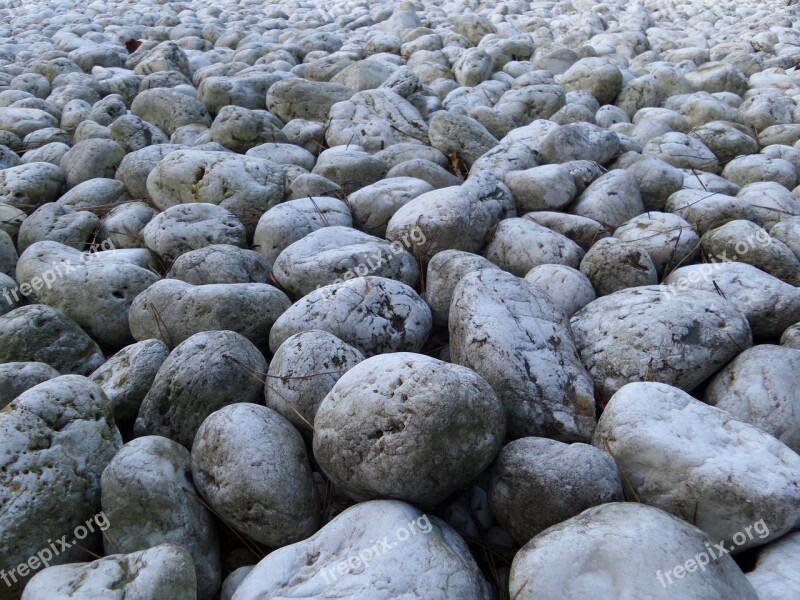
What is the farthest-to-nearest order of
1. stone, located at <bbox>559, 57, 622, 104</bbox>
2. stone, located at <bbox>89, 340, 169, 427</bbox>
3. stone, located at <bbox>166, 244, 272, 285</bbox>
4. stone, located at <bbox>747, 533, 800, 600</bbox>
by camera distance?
stone, located at <bbox>559, 57, 622, 104</bbox> < stone, located at <bbox>166, 244, 272, 285</bbox> < stone, located at <bbox>89, 340, 169, 427</bbox> < stone, located at <bbox>747, 533, 800, 600</bbox>

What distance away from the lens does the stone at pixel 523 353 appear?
2336 millimetres

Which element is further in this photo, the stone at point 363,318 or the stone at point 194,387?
the stone at point 363,318

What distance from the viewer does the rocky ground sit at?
1.89 metres

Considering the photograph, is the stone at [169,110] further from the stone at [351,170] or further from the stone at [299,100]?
the stone at [351,170]

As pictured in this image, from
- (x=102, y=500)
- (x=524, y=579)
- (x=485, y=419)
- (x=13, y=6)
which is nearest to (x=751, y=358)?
(x=485, y=419)

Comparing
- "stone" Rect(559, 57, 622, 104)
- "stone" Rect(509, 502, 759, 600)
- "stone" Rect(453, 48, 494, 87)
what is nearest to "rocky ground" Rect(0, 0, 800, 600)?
"stone" Rect(509, 502, 759, 600)

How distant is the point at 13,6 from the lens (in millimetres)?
9414

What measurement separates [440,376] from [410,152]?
264cm

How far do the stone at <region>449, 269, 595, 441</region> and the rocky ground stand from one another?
0.01 m

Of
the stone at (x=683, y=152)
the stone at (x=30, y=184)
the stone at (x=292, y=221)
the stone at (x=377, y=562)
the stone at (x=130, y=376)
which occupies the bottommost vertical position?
the stone at (x=683, y=152)

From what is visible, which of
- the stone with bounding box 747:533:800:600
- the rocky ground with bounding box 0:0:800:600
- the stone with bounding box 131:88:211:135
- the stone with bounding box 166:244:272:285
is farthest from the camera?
the stone with bounding box 131:88:211:135

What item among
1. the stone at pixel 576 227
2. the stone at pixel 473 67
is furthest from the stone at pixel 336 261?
the stone at pixel 473 67

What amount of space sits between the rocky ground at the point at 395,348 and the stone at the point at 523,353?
0.4 inches

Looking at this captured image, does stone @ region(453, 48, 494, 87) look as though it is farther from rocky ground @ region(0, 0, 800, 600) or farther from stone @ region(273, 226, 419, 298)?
stone @ region(273, 226, 419, 298)
